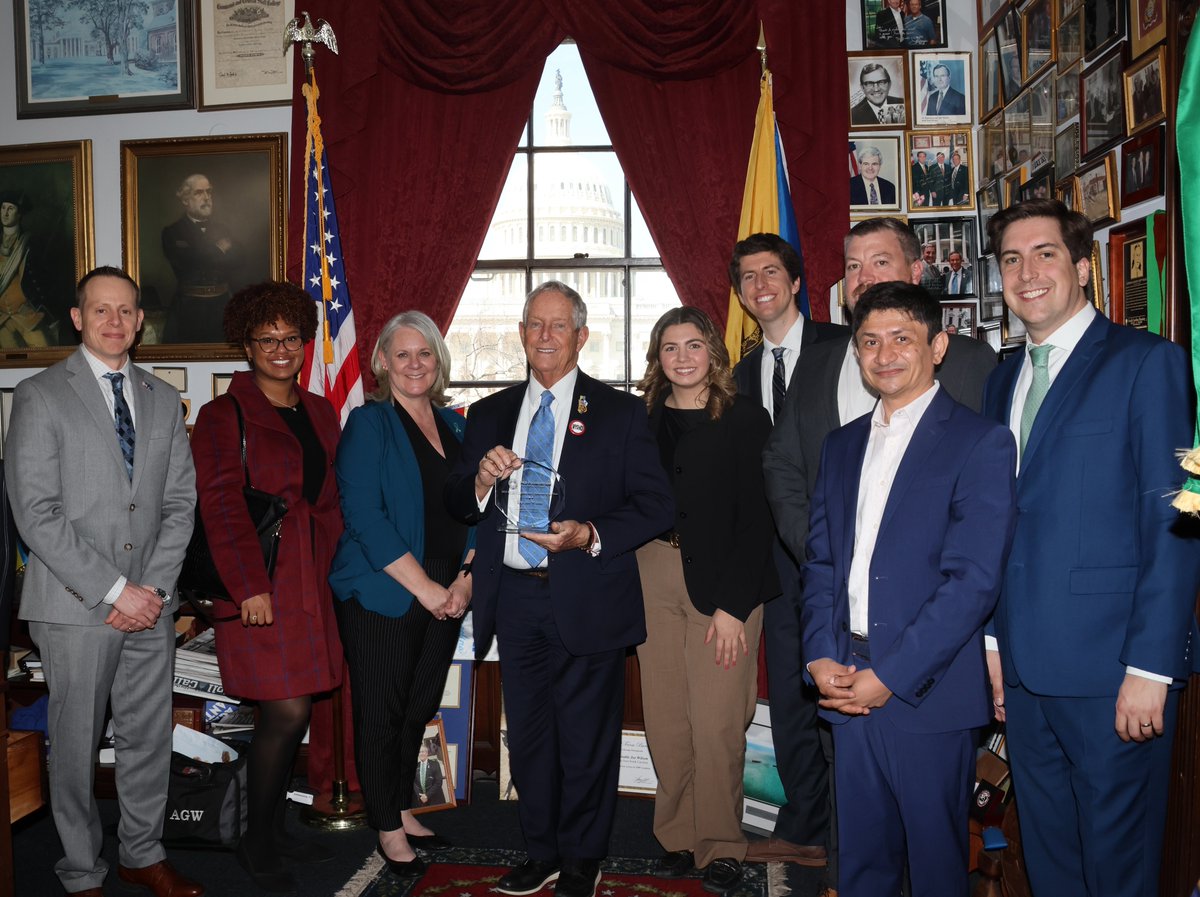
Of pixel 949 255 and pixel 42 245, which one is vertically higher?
pixel 42 245

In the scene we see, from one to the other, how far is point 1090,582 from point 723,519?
1062 millimetres

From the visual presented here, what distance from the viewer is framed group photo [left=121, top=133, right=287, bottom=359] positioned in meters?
4.34

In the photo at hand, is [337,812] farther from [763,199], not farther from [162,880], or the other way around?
[763,199]

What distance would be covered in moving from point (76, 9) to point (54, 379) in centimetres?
273

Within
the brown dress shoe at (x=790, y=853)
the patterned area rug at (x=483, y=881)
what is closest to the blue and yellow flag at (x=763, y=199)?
the brown dress shoe at (x=790, y=853)

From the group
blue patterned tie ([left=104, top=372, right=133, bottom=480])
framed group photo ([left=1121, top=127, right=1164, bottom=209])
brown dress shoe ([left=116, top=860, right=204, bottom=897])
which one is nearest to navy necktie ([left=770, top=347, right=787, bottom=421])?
framed group photo ([left=1121, top=127, right=1164, bottom=209])

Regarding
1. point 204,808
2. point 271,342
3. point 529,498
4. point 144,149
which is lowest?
point 204,808

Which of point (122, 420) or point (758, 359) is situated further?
point (758, 359)

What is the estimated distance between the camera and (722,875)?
2855mm

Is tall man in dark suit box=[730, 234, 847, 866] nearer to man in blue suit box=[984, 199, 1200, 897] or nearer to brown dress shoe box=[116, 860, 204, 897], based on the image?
man in blue suit box=[984, 199, 1200, 897]

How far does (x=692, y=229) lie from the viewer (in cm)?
415

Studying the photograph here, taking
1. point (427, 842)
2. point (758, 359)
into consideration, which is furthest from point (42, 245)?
point (758, 359)

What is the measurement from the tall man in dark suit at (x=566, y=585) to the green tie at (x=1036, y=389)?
1007 millimetres

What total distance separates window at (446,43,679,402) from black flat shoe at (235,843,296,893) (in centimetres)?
222
